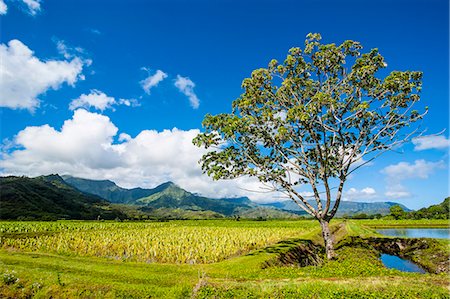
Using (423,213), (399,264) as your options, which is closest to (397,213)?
(423,213)

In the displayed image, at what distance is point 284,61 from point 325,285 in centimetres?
2178

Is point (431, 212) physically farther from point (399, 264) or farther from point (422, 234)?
point (399, 264)

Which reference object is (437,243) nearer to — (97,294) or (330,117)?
(330,117)

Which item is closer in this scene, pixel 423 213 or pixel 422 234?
pixel 422 234

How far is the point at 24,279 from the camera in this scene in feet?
67.1

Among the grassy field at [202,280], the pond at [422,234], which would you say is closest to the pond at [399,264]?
the grassy field at [202,280]

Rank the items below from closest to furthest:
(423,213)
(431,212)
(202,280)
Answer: (202,280), (423,213), (431,212)

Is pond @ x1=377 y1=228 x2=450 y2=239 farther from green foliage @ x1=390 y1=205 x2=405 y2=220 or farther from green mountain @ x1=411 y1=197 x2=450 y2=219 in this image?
green mountain @ x1=411 y1=197 x2=450 y2=219

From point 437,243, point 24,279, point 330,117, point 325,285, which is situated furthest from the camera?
point 437,243

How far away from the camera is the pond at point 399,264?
104 feet

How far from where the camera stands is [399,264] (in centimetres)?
3447

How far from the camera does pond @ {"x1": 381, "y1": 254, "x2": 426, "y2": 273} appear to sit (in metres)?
31.7

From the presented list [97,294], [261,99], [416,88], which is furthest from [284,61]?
[97,294]

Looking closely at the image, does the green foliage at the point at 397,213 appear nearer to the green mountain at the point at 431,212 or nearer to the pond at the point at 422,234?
the green mountain at the point at 431,212
